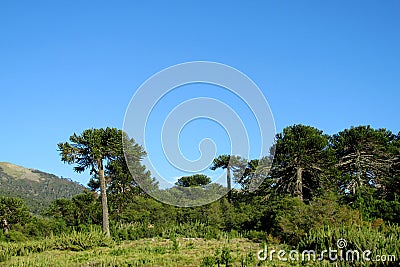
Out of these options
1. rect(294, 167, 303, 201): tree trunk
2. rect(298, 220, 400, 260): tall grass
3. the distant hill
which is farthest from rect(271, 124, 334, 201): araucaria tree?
the distant hill

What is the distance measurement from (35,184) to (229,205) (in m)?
82.5

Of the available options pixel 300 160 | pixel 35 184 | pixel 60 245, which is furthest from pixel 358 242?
pixel 35 184

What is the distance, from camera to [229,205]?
2581 centimetres

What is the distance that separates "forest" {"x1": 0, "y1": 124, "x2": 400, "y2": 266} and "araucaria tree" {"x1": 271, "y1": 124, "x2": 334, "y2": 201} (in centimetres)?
5

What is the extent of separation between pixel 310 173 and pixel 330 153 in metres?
1.72

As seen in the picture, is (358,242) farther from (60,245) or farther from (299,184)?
(299,184)

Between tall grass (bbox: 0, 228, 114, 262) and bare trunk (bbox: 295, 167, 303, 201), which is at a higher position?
bare trunk (bbox: 295, 167, 303, 201)

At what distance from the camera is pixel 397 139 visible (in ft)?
96.7

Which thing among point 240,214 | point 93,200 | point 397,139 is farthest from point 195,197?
point 397,139

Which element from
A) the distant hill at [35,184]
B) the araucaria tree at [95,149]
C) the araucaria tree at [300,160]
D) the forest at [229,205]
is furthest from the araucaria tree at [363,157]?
the distant hill at [35,184]

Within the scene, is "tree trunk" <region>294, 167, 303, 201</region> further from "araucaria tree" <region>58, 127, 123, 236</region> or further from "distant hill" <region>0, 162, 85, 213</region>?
"distant hill" <region>0, 162, 85, 213</region>

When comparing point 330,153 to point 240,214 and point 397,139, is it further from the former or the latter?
point 397,139

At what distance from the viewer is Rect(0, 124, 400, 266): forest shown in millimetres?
15977

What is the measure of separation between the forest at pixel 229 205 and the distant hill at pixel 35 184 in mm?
55275
